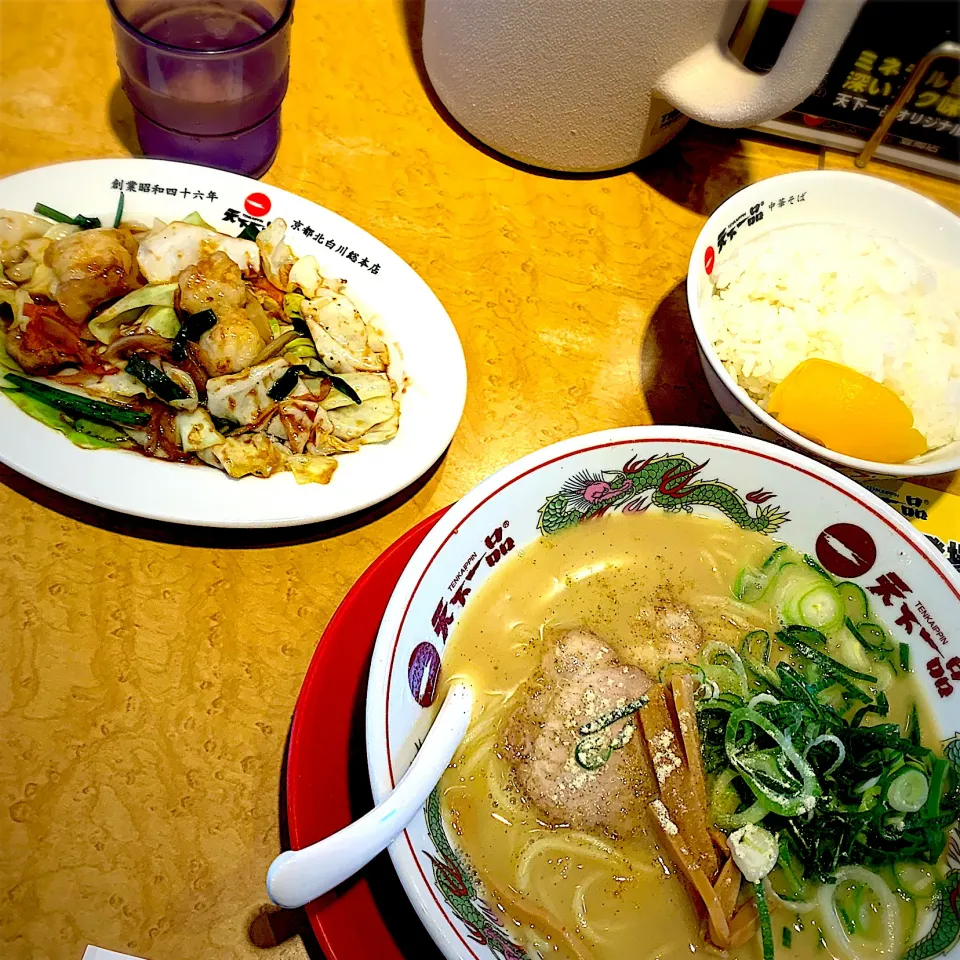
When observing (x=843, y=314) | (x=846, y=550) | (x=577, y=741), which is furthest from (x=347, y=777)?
(x=843, y=314)

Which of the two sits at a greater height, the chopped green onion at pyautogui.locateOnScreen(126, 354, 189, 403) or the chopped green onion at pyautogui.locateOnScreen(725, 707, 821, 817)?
the chopped green onion at pyautogui.locateOnScreen(725, 707, 821, 817)

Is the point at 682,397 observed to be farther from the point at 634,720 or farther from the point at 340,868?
the point at 340,868

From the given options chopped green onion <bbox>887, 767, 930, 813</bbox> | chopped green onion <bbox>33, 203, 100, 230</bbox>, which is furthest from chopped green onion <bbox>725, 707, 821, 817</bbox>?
chopped green onion <bbox>33, 203, 100, 230</bbox>

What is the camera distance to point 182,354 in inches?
52.3

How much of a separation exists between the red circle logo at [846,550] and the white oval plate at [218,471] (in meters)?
0.54

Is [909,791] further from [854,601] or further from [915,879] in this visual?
[854,601]

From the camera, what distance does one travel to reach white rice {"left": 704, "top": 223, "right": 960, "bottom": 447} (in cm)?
134

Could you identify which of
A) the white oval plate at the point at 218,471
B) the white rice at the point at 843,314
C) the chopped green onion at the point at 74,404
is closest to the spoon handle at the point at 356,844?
the white oval plate at the point at 218,471

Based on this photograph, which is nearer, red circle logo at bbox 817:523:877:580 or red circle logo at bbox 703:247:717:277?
red circle logo at bbox 817:523:877:580

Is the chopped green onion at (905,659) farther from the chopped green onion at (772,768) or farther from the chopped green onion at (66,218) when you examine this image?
the chopped green onion at (66,218)

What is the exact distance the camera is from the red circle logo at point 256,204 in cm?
146

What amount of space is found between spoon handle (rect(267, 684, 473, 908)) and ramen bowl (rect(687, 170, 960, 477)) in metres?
0.68

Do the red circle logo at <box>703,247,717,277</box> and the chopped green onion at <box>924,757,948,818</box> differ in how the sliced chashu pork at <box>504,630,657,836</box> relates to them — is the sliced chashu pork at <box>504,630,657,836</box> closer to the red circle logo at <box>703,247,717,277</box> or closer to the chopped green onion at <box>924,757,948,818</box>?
the chopped green onion at <box>924,757,948,818</box>

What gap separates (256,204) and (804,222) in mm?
942
